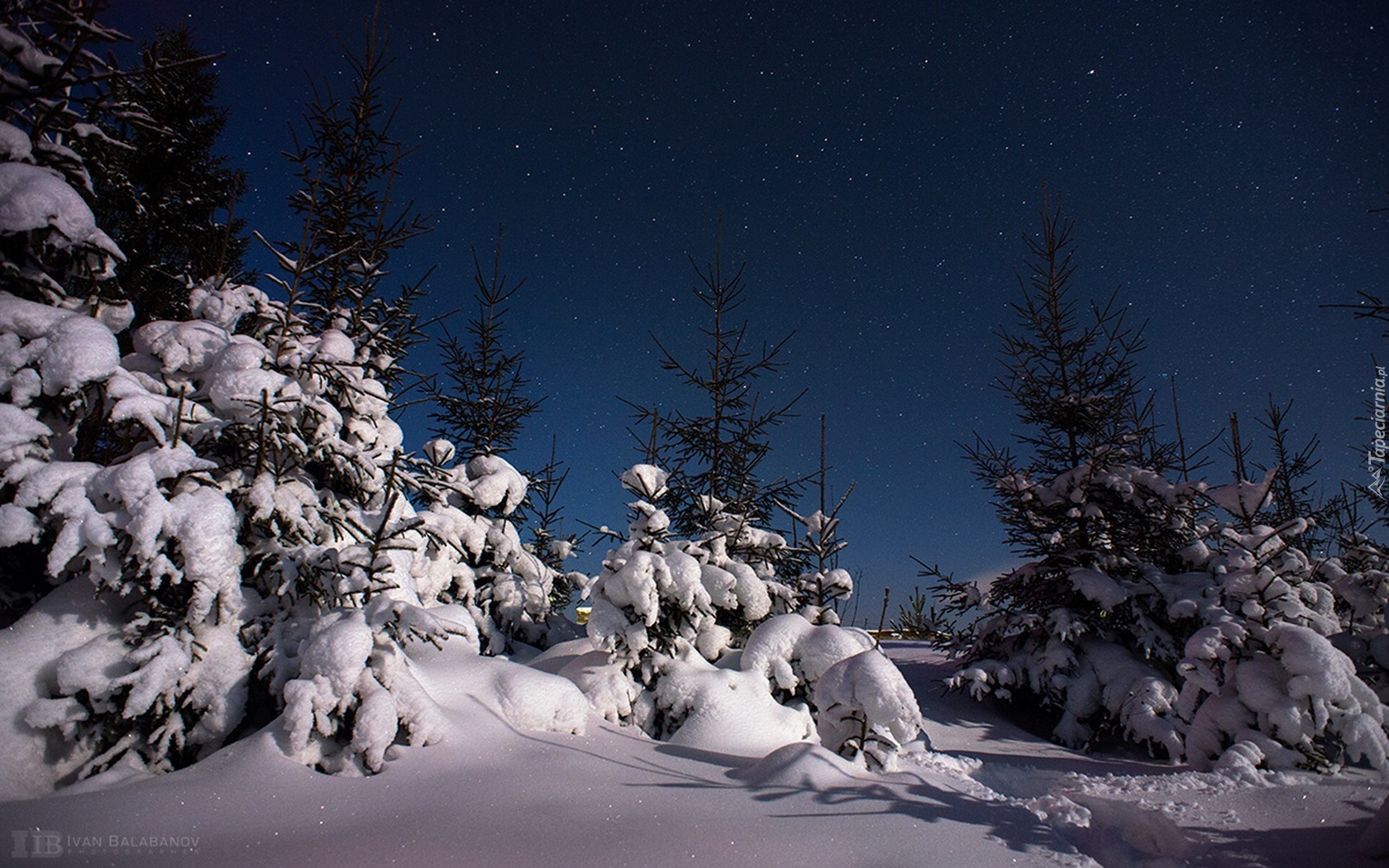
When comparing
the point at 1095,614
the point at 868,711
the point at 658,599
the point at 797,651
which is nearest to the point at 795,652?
the point at 797,651

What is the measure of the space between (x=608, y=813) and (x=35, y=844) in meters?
2.10

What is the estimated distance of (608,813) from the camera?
2666mm

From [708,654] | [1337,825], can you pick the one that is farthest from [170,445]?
[1337,825]

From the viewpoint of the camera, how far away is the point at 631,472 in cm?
626

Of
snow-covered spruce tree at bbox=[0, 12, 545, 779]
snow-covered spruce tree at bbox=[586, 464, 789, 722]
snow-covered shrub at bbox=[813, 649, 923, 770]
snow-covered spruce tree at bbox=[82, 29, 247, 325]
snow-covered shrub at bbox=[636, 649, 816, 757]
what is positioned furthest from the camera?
snow-covered spruce tree at bbox=[82, 29, 247, 325]

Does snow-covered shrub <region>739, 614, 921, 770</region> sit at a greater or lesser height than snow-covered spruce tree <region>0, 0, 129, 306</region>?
lesser

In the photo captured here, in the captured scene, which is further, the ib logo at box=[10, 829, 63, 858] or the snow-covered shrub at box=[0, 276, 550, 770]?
the snow-covered shrub at box=[0, 276, 550, 770]

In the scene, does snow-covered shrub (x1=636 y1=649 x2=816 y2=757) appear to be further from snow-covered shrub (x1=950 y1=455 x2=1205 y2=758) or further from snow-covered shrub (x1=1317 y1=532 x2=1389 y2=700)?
snow-covered shrub (x1=1317 y1=532 x2=1389 y2=700)

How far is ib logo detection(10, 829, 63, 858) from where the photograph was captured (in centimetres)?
201

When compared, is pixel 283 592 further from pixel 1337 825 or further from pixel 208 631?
pixel 1337 825

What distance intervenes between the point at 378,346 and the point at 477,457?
1.90 metres

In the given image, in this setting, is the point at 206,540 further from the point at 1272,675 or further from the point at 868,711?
the point at 1272,675

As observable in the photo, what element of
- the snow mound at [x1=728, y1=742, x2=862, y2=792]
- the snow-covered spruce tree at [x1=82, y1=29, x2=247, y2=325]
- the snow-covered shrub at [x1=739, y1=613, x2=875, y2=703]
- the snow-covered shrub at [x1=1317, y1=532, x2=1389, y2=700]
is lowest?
the snow mound at [x1=728, y1=742, x2=862, y2=792]

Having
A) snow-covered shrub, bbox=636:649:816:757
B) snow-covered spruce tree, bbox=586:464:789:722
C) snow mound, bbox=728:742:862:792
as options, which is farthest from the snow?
snow mound, bbox=728:742:862:792
